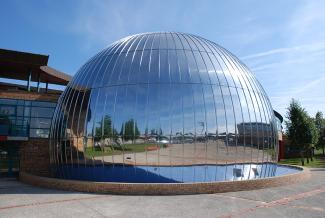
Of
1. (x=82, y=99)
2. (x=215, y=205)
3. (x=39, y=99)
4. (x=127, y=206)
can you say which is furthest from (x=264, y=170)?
(x=39, y=99)

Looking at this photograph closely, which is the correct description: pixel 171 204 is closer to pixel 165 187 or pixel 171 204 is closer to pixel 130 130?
pixel 165 187

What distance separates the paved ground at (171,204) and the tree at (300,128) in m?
26.4

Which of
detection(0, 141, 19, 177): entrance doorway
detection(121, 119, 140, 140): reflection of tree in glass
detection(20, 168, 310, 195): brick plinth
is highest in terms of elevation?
detection(121, 119, 140, 140): reflection of tree in glass

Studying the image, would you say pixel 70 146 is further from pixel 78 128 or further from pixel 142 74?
pixel 142 74

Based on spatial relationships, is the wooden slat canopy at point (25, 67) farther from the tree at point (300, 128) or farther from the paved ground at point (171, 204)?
the tree at point (300, 128)

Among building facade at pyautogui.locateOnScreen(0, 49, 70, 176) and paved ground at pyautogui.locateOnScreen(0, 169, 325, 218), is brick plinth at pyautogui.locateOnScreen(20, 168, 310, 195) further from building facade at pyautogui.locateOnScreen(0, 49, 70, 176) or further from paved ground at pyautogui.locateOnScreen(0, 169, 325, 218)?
building facade at pyautogui.locateOnScreen(0, 49, 70, 176)

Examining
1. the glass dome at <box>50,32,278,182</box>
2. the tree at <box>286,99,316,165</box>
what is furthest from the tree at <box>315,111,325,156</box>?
the glass dome at <box>50,32,278,182</box>

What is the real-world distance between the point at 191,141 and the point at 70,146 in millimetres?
6969

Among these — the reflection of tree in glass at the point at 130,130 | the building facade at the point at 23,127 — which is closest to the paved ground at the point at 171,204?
the reflection of tree in glass at the point at 130,130

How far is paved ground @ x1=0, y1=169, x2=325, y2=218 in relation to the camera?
1168cm

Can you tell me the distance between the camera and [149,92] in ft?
56.7

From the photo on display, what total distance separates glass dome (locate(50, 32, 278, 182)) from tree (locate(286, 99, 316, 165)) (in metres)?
22.6

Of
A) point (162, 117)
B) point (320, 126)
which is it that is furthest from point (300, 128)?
point (320, 126)

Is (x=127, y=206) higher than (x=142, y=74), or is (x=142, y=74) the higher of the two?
(x=142, y=74)
